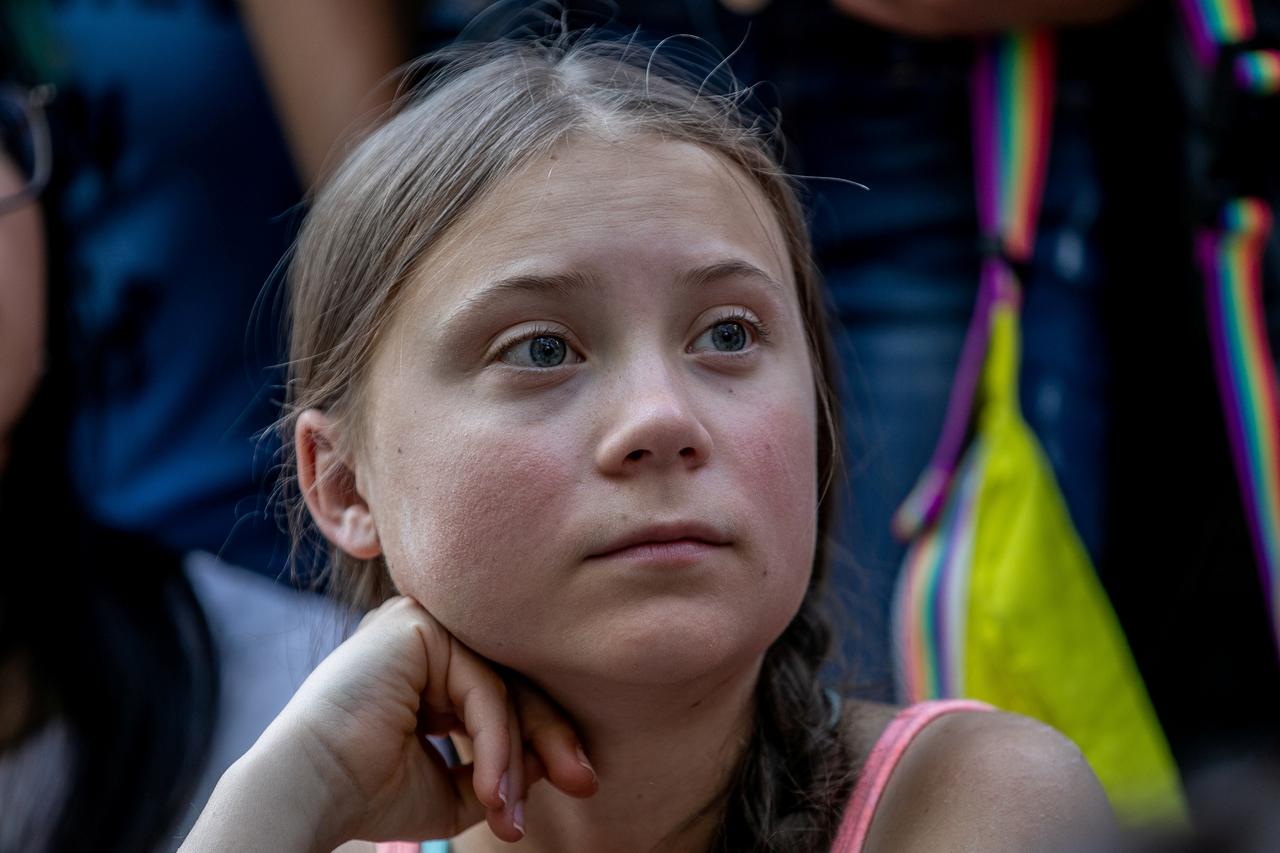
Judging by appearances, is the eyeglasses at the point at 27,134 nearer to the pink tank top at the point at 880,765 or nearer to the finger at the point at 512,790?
the finger at the point at 512,790

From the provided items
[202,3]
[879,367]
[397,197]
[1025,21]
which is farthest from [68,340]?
[1025,21]

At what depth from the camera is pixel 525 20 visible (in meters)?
2.54

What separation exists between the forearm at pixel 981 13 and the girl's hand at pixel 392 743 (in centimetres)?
118

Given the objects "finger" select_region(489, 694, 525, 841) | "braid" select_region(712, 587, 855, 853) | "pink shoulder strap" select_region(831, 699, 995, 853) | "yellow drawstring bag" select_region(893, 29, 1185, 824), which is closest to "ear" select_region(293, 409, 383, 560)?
"finger" select_region(489, 694, 525, 841)

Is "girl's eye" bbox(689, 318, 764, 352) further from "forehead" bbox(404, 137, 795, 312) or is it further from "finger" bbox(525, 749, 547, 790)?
"finger" bbox(525, 749, 547, 790)

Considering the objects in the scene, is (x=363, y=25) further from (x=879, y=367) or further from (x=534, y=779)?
(x=534, y=779)

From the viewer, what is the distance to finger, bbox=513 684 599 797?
1.72m

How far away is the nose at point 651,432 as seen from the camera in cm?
154

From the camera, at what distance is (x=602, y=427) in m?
1.59

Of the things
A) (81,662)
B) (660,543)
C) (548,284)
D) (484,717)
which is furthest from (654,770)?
(81,662)

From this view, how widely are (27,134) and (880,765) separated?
1945 millimetres

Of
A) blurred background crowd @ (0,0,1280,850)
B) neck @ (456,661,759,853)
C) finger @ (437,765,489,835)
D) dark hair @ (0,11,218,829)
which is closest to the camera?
neck @ (456,661,759,853)

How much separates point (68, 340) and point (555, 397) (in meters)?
1.56

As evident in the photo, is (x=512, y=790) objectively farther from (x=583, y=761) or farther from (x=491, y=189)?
(x=491, y=189)
